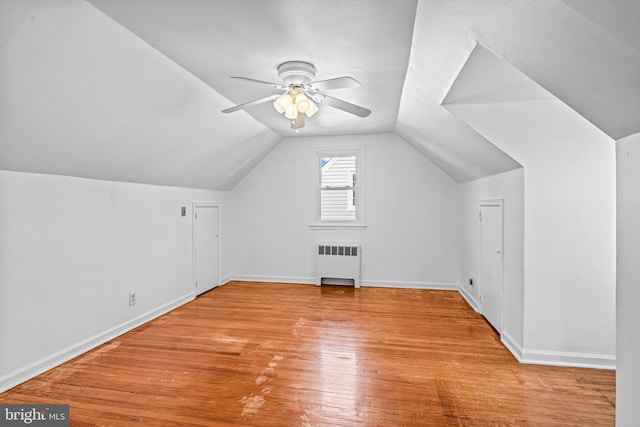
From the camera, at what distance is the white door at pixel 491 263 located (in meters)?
3.51

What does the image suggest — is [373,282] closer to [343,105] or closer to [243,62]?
[343,105]

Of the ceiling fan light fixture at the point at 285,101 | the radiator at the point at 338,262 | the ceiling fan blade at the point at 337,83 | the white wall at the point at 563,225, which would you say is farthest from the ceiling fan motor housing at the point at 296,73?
the radiator at the point at 338,262

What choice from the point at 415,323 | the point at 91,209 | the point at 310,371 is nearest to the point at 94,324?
the point at 91,209

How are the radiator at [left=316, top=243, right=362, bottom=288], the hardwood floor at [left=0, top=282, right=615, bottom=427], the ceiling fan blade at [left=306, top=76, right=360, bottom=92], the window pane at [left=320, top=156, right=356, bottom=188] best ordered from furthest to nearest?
the window pane at [left=320, top=156, right=356, bottom=188] → the radiator at [left=316, top=243, right=362, bottom=288] → the ceiling fan blade at [left=306, top=76, right=360, bottom=92] → the hardwood floor at [left=0, top=282, right=615, bottom=427]

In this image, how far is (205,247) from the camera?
206 inches

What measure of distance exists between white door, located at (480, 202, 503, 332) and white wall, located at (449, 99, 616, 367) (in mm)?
547

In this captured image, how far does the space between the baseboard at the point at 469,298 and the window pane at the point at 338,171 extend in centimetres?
236

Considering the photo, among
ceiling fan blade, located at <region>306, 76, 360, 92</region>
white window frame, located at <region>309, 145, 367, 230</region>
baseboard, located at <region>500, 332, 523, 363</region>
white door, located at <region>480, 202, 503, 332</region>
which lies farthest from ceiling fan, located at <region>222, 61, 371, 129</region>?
white window frame, located at <region>309, 145, 367, 230</region>

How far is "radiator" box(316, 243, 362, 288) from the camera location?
555cm

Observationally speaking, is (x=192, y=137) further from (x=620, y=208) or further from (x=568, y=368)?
(x=568, y=368)

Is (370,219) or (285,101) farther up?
(285,101)

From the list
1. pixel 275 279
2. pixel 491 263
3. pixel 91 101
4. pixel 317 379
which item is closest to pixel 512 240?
pixel 491 263

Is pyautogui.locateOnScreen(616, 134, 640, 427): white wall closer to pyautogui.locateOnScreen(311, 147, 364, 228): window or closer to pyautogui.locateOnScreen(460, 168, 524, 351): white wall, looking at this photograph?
pyautogui.locateOnScreen(460, 168, 524, 351): white wall

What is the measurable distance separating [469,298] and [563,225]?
6.88 ft
